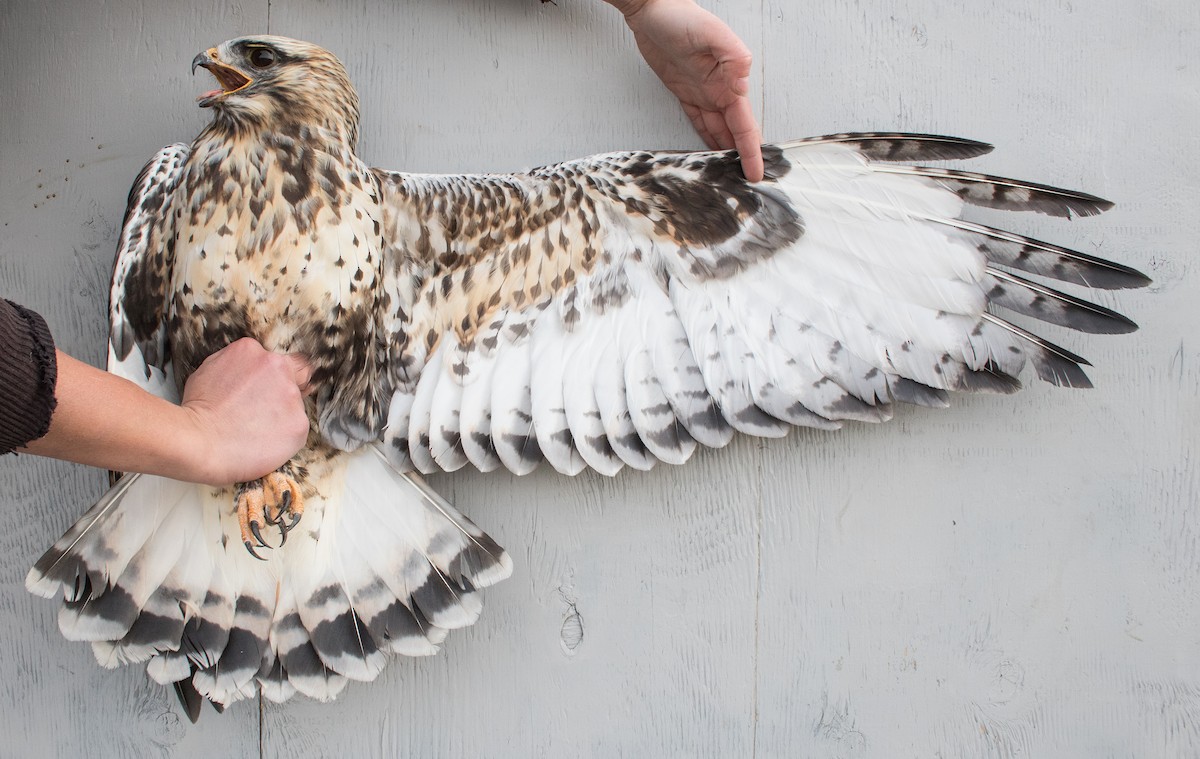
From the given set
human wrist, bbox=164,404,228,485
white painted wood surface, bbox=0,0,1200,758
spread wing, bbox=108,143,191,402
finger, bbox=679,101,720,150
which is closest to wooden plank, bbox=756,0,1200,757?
white painted wood surface, bbox=0,0,1200,758

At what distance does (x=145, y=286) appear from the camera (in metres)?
1.12

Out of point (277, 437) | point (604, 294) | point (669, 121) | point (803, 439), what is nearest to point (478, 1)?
point (669, 121)

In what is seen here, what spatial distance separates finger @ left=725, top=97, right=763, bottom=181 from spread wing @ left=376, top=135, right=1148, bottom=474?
18mm

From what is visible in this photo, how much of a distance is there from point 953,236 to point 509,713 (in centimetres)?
95

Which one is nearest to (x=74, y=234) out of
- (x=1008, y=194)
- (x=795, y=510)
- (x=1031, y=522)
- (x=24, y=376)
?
(x=24, y=376)

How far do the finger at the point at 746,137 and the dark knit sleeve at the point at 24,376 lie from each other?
82 cm

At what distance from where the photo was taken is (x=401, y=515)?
120 centimetres

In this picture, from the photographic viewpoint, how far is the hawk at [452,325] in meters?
1.09

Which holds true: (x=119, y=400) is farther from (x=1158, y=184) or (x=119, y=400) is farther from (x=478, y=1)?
(x=1158, y=184)

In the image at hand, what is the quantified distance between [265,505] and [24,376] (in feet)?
1.36

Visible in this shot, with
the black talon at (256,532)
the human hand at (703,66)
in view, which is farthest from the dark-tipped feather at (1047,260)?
the black talon at (256,532)

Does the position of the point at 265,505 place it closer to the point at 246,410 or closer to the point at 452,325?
the point at 246,410

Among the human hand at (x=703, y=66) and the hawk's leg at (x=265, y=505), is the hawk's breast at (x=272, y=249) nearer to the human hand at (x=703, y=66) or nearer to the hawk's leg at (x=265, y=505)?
the hawk's leg at (x=265, y=505)

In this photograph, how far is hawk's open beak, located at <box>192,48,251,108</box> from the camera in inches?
43.3
